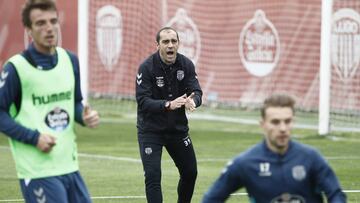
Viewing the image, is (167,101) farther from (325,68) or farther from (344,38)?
(344,38)

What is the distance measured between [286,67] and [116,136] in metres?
4.95

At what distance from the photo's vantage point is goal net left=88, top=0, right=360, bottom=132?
23781mm

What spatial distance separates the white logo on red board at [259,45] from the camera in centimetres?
2580

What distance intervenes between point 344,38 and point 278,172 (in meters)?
16.1

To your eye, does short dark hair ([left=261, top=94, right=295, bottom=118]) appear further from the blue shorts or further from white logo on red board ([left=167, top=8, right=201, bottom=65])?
white logo on red board ([left=167, top=8, right=201, bottom=65])

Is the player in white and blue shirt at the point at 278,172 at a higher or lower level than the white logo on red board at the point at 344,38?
higher

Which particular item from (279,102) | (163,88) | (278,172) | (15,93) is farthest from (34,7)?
(163,88)

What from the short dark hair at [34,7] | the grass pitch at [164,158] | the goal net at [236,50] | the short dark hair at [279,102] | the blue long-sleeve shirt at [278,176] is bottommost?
the grass pitch at [164,158]

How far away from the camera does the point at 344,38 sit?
77.3ft

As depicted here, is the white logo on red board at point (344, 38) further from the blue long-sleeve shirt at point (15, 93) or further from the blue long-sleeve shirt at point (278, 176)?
the blue long-sleeve shirt at point (278, 176)

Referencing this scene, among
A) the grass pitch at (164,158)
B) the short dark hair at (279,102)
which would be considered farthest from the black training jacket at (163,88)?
the short dark hair at (279,102)

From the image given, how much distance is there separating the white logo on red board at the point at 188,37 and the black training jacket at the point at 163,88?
14.4m

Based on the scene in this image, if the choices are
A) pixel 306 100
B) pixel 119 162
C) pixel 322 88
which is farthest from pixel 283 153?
pixel 306 100

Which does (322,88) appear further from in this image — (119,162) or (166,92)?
(166,92)
